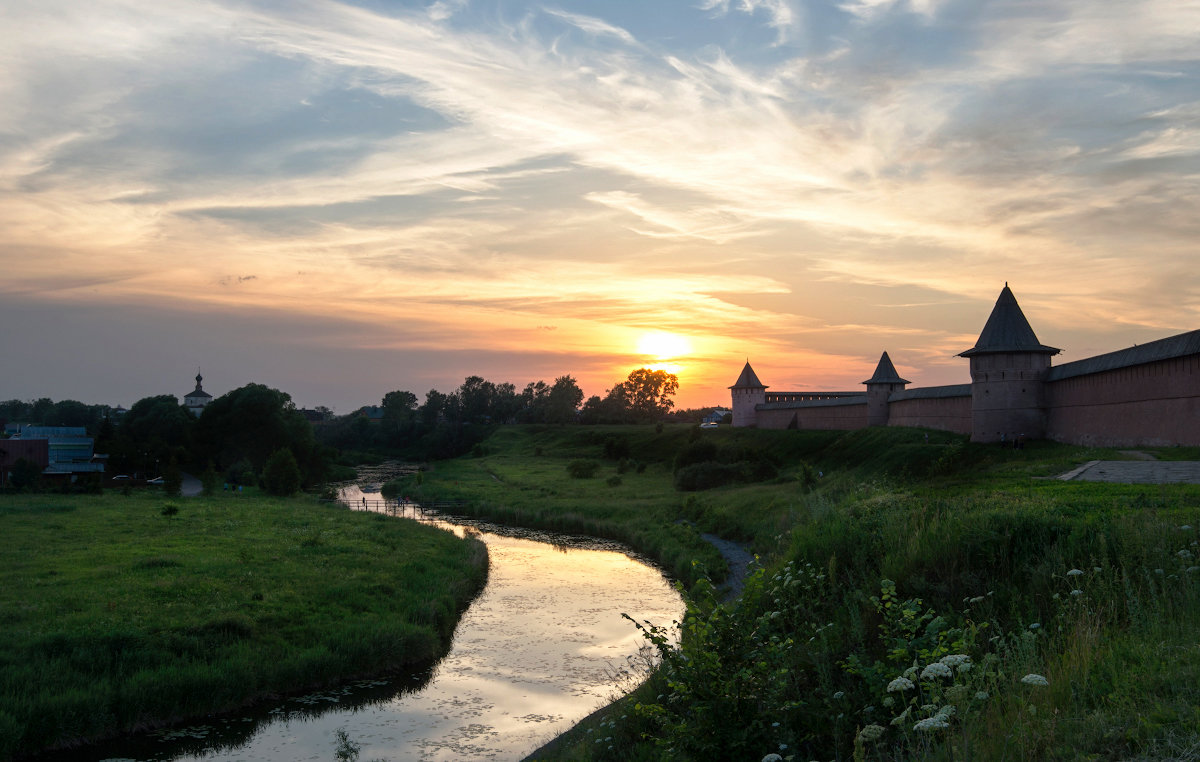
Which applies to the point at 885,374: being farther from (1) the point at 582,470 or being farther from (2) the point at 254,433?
(2) the point at 254,433

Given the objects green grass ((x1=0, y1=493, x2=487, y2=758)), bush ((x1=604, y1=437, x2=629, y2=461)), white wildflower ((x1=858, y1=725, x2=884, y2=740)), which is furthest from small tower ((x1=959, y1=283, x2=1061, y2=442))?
bush ((x1=604, y1=437, x2=629, y2=461))

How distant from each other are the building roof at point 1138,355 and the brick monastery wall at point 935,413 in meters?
7.82

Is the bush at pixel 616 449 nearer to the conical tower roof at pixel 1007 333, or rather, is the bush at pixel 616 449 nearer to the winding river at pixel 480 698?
the conical tower roof at pixel 1007 333

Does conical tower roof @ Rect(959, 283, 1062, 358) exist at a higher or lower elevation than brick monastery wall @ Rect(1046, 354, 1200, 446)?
higher

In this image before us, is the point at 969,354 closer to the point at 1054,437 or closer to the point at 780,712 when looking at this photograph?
the point at 1054,437

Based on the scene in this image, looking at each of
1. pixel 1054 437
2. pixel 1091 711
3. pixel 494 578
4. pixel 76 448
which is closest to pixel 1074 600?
pixel 1091 711

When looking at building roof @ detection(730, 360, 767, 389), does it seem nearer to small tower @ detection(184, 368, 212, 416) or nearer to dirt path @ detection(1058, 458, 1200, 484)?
dirt path @ detection(1058, 458, 1200, 484)

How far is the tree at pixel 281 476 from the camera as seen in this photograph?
51.8 metres

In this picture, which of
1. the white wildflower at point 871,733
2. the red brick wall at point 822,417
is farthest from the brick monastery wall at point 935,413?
the white wildflower at point 871,733

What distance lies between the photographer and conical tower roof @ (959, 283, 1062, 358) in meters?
33.7

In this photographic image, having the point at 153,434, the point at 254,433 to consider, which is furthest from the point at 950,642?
the point at 153,434

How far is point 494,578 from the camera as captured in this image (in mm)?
29234

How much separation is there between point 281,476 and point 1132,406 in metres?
46.0

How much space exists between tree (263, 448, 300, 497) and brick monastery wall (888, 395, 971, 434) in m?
38.2
